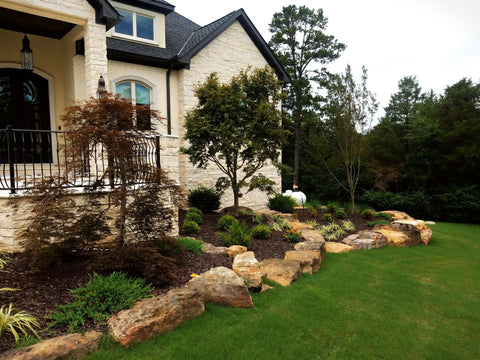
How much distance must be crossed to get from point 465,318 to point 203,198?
6.82 m

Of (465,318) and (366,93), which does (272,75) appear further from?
(465,318)

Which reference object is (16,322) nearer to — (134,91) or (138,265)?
(138,265)

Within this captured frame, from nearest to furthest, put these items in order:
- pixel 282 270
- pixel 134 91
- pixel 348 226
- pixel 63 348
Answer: pixel 63 348 < pixel 282 270 < pixel 348 226 < pixel 134 91

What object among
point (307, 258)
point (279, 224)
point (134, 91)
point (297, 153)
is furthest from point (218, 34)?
point (297, 153)

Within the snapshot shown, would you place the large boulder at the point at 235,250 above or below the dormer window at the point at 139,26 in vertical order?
below

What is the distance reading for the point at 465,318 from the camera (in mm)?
4230

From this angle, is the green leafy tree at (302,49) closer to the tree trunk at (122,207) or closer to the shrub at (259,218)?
the shrub at (259,218)

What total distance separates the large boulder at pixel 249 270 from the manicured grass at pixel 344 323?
0.16 meters

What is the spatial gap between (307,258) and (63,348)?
4.04 m

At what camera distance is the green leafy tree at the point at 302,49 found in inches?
796

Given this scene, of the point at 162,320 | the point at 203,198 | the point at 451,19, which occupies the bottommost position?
the point at 162,320

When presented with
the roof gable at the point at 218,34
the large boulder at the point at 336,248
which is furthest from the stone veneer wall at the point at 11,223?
the roof gable at the point at 218,34

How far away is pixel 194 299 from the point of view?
3467 millimetres

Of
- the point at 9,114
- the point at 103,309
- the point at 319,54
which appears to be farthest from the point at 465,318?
the point at 319,54
